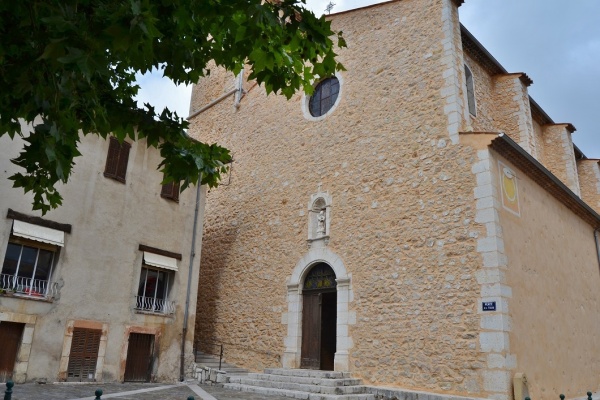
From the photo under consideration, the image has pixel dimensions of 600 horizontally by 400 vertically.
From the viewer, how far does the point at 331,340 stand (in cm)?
1109

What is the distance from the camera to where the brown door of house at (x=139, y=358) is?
33.2ft

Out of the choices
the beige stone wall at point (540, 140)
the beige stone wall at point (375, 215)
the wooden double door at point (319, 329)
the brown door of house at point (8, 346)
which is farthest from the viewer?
the beige stone wall at point (540, 140)

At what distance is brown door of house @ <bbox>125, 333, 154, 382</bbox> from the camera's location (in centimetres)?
1012

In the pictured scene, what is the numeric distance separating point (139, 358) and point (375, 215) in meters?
5.96

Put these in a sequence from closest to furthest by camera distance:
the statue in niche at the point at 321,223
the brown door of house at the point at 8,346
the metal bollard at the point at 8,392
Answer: the metal bollard at the point at 8,392 → the brown door of house at the point at 8,346 → the statue in niche at the point at 321,223

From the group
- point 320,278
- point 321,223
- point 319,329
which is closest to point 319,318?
point 319,329

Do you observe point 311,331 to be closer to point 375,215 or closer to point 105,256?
point 375,215

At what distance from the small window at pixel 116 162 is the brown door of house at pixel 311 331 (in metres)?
5.06

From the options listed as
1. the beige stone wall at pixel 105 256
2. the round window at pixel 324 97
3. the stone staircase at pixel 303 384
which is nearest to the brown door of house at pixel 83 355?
the beige stone wall at pixel 105 256

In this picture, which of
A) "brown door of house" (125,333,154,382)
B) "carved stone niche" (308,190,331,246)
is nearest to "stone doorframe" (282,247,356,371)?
"carved stone niche" (308,190,331,246)

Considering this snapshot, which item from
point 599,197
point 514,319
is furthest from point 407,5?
point 599,197

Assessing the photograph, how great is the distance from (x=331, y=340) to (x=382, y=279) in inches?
92.7

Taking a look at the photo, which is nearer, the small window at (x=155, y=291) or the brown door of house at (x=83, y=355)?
the brown door of house at (x=83, y=355)

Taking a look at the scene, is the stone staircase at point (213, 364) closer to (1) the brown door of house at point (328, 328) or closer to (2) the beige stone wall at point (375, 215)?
(2) the beige stone wall at point (375, 215)
